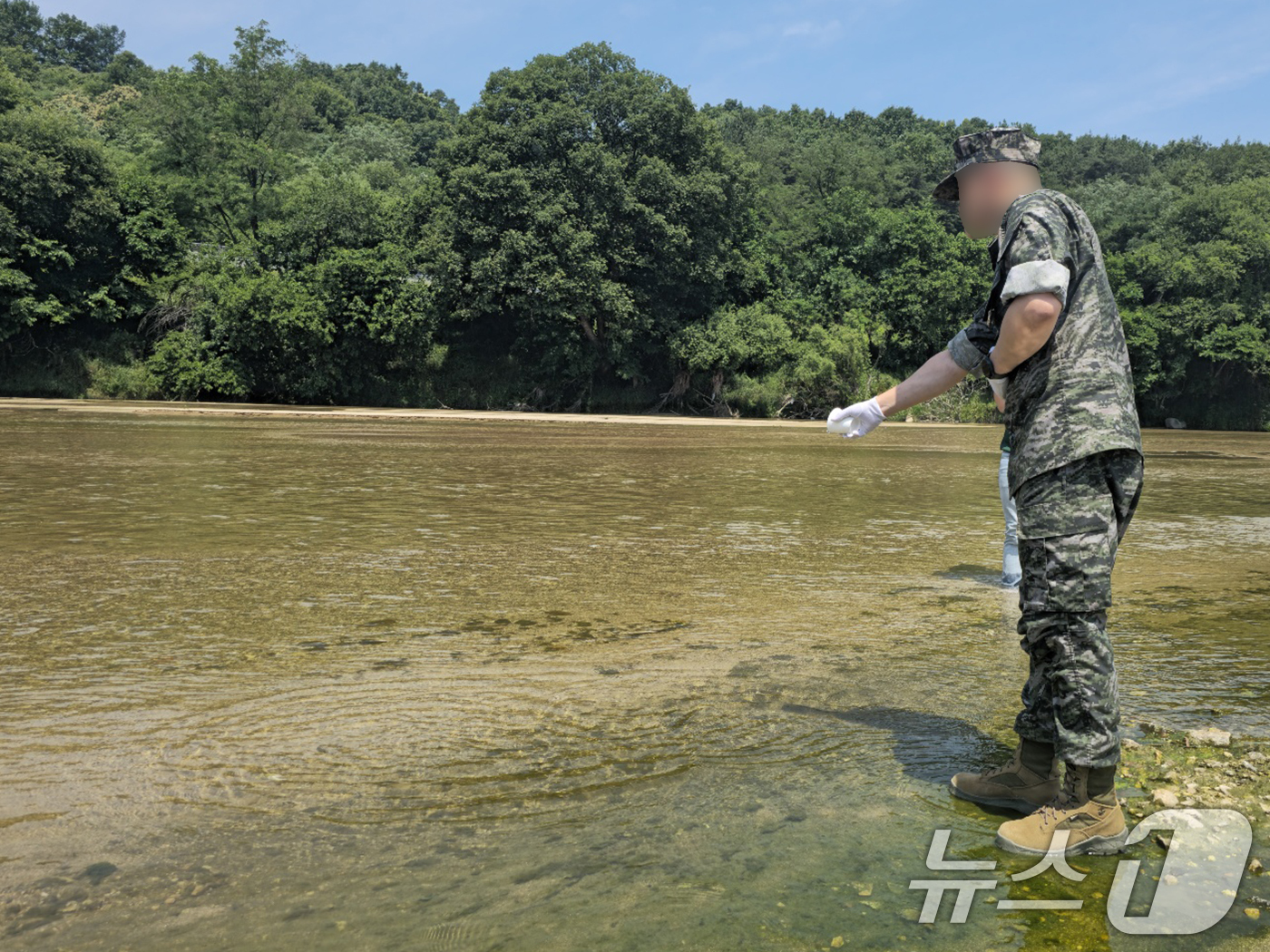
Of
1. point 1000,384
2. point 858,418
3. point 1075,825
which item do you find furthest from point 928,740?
point 1000,384

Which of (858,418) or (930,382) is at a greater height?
(930,382)

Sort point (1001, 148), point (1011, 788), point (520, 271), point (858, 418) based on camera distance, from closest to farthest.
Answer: point (1011, 788), point (1001, 148), point (858, 418), point (520, 271)

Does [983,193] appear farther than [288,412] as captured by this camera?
No

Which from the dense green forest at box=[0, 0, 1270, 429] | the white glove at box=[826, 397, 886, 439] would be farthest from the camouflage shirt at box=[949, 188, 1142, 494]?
the dense green forest at box=[0, 0, 1270, 429]

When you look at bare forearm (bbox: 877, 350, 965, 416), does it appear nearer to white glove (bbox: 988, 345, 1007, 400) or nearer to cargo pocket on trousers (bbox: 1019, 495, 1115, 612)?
white glove (bbox: 988, 345, 1007, 400)

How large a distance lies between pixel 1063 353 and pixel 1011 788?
1332 millimetres

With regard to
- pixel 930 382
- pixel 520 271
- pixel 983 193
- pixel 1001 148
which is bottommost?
pixel 930 382

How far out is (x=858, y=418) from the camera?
343cm

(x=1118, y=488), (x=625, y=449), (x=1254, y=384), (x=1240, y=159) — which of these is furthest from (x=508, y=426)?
(x=1240, y=159)

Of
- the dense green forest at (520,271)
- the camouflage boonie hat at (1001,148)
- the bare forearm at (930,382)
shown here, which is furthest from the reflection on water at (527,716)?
the dense green forest at (520,271)

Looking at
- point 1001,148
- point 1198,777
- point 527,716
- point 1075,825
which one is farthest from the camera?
point 527,716

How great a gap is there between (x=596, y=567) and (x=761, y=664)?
7.81 feet

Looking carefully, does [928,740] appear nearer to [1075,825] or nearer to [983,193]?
[1075,825]

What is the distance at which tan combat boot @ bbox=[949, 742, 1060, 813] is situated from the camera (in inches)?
116
